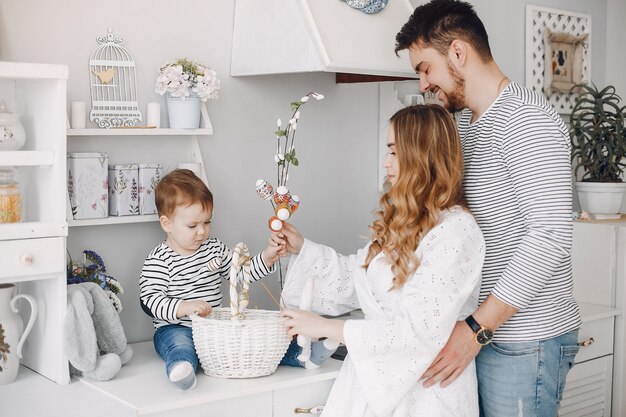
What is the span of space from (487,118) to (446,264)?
1.23 feet

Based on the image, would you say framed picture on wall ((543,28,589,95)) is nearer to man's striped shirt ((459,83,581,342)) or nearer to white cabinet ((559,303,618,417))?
white cabinet ((559,303,618,417))

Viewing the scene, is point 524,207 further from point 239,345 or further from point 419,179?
point 239,345

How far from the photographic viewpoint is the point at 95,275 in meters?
2.22

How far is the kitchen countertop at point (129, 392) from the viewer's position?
186 centimetres

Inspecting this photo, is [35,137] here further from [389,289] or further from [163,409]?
[389,289]

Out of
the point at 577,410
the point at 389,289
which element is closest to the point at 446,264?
the point at 389,289

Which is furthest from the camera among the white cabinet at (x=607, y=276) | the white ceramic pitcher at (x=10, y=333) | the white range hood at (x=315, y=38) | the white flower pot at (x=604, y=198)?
the white flower pot at (x=604, y=198)

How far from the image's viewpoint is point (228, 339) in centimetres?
A: 200

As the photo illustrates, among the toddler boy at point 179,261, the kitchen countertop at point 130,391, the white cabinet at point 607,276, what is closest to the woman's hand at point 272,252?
the toddler boy at point 179,261

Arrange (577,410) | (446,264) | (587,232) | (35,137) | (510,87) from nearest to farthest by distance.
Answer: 1. (446,264)
2. (510,87)
3. (35,137)
4. (577,410)
5. (587,232)

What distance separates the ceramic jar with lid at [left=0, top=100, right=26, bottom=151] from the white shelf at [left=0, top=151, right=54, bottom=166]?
0.06m

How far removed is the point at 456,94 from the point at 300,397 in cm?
83

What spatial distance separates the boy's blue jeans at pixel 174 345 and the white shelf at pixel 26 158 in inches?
21.2

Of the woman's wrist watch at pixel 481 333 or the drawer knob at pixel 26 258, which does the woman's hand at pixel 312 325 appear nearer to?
the woman's wrist watch at pixel 481 333
